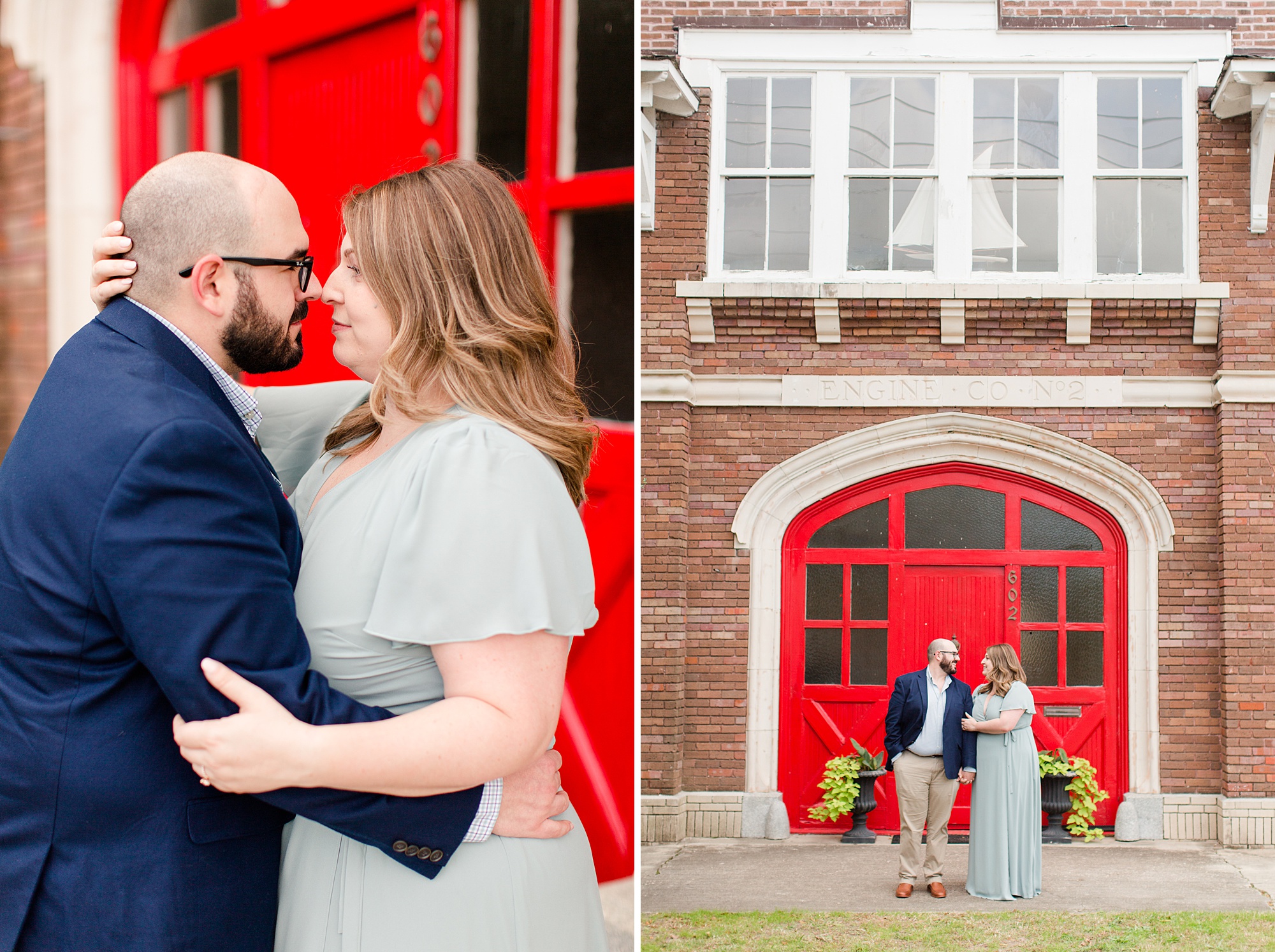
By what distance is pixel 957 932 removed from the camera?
394cm

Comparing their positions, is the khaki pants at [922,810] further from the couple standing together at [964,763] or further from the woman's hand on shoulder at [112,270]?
the woman's hand on shoulder at [112,270]

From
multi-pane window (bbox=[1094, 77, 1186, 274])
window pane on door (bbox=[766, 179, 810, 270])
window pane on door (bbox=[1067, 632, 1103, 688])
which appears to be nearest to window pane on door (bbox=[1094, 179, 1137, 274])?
multi-pane window (bbox=[1094, 77, 1186, 274])

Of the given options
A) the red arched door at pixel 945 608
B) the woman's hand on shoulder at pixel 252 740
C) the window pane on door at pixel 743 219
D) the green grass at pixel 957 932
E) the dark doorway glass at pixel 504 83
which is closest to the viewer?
the woman's hand on shoulder at pixel 252 740

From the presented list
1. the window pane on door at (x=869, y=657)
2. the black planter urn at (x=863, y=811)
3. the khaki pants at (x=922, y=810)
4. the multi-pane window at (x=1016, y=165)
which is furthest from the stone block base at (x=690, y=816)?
the multi-pane window at (x=1016, y=165)

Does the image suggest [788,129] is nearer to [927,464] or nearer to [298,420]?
[927,464]

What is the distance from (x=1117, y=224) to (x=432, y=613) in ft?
13.1

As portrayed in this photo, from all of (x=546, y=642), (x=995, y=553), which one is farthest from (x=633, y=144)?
(x=995, y=553)

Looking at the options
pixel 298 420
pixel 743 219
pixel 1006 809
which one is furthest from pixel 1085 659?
pixel 298 420

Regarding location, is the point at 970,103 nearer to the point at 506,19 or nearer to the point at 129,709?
the point at 506,19

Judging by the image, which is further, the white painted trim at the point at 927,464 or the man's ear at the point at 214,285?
the white painted trim at the point at 927,464

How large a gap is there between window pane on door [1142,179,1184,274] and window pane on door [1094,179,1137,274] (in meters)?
0.05

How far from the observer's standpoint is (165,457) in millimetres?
1231

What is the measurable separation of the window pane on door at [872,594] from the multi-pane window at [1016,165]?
1.46 metres

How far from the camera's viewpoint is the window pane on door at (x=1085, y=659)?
13.6 feet
